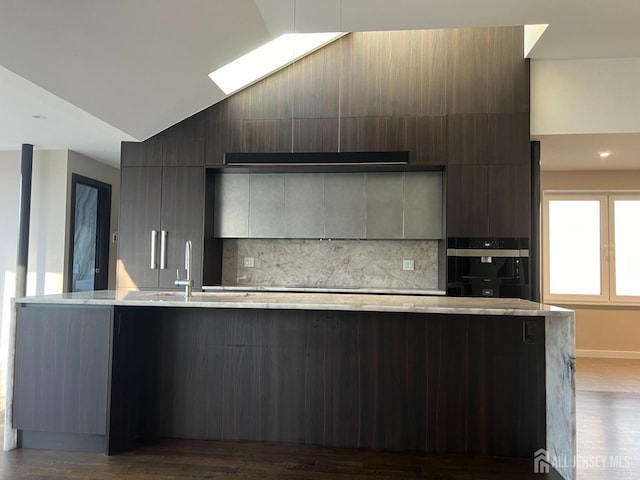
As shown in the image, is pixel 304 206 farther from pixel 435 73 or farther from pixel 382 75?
pixel 435 73

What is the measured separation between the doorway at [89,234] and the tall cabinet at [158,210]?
126cm

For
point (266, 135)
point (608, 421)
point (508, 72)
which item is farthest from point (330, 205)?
point (608, 421)

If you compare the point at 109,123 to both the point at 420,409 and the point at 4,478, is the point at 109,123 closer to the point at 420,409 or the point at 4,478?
the point at 4,478

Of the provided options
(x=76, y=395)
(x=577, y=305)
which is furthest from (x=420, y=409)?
(x=577, y=305)

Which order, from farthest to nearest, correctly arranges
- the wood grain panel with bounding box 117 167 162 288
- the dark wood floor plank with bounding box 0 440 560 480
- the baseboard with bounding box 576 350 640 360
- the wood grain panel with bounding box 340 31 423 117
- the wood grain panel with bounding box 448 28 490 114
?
the baseboard with bounding box 576 350 640 360 → the wood grain panel with bounding box 117 167 162 288 → the wood grain panel with bounding box 340 31 423 117 → the wood grain panel with bounding box 448 28 490 114 → the dark wood floor plank with bounding box 0 440 560 480

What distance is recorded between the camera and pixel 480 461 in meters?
2.60

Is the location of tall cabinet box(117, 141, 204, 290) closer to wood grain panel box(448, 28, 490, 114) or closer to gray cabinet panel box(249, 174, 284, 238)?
gray cabinet panel box(249, 174, 284, 238)

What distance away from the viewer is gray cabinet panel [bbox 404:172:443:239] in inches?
178

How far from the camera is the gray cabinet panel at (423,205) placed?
4.53 m

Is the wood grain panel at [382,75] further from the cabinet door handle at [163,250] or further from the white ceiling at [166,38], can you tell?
the cabinet door handle at [163,250]

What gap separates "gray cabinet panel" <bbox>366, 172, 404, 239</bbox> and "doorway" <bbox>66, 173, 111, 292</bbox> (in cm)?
363

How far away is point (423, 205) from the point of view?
14.9ft

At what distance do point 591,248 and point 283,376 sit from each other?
513 centimetres

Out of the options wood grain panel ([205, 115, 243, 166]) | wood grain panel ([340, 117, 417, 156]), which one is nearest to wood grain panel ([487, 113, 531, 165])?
wood grain panel ([340, 117, 417, 156])
